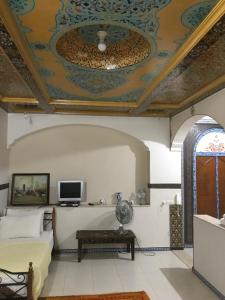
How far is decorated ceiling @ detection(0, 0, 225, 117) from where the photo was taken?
2.02 meters

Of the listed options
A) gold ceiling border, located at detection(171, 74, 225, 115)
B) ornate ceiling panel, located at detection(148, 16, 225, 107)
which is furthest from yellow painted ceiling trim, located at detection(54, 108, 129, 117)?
gold ceiling border, located at detection(171, 74, 225, 115)

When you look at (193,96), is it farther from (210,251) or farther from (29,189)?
→ (29,189)

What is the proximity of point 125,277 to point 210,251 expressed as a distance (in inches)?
53.3

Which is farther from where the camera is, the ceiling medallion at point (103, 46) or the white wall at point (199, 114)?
the white wall at point (199, 114)

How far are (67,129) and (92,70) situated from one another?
2.82 m

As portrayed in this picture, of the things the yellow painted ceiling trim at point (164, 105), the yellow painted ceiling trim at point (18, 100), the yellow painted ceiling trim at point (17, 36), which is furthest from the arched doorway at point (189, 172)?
the yellow painted ceiling trim at point (17, 36)

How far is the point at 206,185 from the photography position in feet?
19.9

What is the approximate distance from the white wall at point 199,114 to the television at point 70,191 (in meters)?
2.18

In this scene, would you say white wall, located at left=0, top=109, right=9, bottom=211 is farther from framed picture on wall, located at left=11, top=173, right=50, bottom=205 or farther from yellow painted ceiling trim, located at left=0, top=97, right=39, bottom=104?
yellow painted ceiling trim, located at left=0, top=97, right=39, bottom=104

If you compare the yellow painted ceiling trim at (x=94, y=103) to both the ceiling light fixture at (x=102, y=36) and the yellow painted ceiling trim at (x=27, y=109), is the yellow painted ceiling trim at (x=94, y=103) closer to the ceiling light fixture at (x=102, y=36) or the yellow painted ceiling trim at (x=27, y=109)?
the yellow painted ceiling trim at (x=27, y=109)

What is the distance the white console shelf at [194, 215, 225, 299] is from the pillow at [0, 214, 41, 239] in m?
2.70

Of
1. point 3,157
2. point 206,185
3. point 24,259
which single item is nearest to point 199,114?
point 206,185

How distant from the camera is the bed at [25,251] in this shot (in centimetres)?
295

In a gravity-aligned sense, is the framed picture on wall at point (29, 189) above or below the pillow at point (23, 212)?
above
